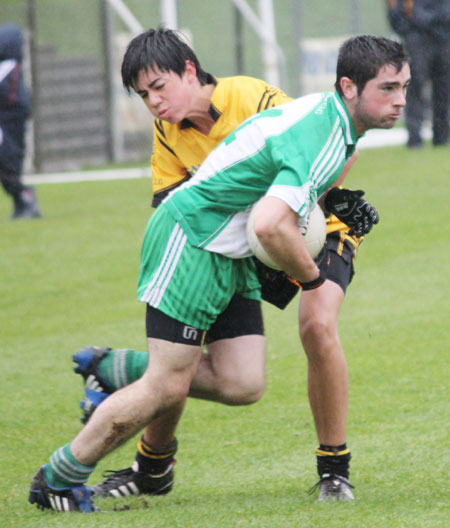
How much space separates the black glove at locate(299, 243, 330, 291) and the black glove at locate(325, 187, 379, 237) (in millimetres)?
149

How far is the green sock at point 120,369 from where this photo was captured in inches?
161

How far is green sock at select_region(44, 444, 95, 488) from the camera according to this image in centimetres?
383

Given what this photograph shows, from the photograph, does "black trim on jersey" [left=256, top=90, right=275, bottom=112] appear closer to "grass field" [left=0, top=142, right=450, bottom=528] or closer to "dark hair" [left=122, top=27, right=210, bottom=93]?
"dark hair" [left=122, top=27, right=210, bottom=93]

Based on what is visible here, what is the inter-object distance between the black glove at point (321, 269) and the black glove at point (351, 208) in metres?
0.15

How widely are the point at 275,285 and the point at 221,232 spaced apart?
0.52 metres

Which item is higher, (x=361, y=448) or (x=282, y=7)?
(x=361, y=448)

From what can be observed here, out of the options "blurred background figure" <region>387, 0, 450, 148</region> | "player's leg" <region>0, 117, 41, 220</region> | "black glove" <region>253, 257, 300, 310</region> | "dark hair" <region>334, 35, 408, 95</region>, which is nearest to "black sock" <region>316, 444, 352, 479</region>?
"black glove" <region>253, 257, 300, 310</region>

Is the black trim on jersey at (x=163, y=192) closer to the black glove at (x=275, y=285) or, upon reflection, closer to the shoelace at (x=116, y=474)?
the black glove at (x=275, y=285)

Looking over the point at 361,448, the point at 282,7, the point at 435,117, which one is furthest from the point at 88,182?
the point at 282,7

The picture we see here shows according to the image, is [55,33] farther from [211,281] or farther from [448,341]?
[211,281]

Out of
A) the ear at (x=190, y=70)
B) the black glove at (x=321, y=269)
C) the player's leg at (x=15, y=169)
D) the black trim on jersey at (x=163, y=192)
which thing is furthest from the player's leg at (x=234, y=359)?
the player's leg at (x=15, y=169)

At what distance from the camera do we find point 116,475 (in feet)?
14.2

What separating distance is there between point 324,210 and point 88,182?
11.1 metres

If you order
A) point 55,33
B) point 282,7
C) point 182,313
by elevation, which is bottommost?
point 282,7
